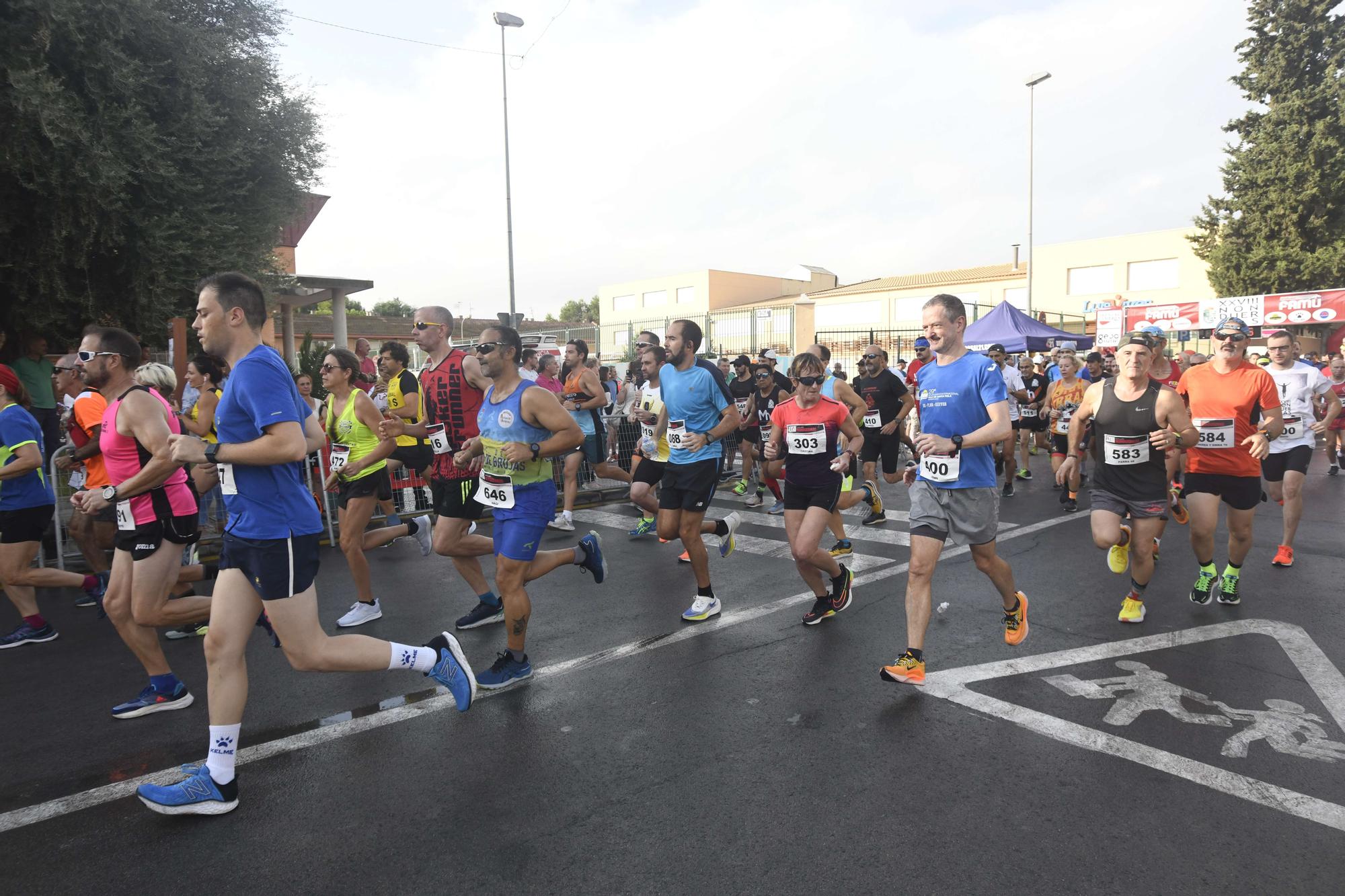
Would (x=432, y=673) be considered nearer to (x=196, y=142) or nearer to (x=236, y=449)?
(x=236, y=449)

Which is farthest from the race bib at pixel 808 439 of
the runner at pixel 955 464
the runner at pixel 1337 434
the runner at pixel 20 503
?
the runner at pixel 1337 434

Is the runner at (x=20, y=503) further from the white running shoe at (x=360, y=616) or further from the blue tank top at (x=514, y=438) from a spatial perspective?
the blue tank top at (x=514, y=438)

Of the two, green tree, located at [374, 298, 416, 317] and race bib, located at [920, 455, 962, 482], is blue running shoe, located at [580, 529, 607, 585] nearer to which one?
race bib, located at [920, 455, 962, 482]

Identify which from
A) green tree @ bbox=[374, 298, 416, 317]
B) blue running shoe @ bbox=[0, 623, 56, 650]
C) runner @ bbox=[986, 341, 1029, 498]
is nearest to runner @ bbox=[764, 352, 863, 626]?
runner @ bbox=[986, 341, 1029, 498]

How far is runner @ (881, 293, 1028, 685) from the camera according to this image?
448cm

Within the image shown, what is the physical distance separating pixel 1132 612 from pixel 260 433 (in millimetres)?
5298

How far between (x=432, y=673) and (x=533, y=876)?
1340mm

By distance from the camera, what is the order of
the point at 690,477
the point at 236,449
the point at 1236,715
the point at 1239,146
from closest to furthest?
the point at 236,449
the point at 1236,715
the point at 690,477
the point at 1239,146

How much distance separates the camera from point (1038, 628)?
5.35m

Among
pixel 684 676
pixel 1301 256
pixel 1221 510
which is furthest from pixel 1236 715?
pixel 1301 256

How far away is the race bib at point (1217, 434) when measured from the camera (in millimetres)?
5785

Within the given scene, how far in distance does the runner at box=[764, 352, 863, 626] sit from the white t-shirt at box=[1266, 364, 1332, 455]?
3753 millimetres

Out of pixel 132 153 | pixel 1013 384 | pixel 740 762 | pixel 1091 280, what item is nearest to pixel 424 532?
pixel 740 762

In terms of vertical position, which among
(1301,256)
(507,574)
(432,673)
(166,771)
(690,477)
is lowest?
(166,771)
